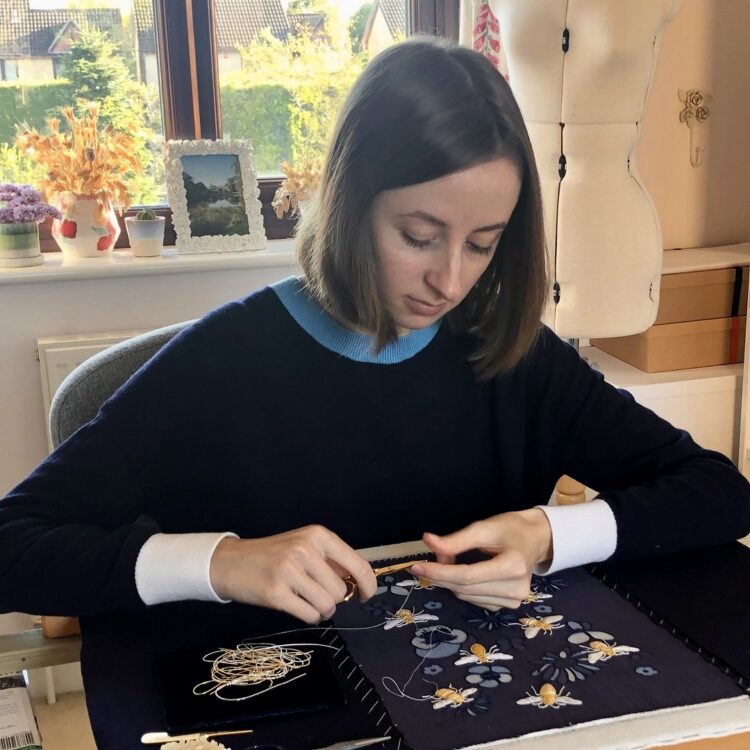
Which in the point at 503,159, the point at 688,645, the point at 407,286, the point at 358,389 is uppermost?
the point at 503,159

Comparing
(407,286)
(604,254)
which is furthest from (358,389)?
(604,254)

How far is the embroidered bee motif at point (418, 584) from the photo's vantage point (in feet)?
3.31

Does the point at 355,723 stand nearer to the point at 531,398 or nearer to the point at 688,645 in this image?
the point at 688,645

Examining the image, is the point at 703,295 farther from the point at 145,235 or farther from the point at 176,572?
the point at 176,572

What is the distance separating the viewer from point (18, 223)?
7.14ft

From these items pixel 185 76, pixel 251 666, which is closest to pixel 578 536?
pixel 251 666

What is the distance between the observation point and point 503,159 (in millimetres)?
1096

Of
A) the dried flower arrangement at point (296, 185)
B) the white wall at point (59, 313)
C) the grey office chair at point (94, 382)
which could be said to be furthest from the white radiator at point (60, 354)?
the grey office chair at point (94, 382)

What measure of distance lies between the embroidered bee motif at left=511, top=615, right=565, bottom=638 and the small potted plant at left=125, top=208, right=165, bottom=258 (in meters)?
1.57

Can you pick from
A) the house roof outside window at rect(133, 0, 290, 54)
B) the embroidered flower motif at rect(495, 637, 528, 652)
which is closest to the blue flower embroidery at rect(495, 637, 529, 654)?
the embroidered flower motif at rect(495, 637, 528, 652)

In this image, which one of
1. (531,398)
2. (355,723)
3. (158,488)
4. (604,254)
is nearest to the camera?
(355,723)

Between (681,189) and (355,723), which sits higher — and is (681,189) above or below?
above

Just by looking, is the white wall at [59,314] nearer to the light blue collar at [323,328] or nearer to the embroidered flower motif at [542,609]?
the light blue collar at [323,328]

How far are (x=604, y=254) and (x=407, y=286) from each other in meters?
0.90
